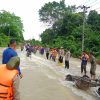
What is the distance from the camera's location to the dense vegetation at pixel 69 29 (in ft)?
152

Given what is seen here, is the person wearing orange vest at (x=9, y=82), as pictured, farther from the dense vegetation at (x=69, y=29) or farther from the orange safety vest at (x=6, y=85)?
the dense vegetation at (x=69, y=29)

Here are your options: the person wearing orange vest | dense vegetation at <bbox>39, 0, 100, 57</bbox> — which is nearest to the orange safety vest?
the person wearing orange vest

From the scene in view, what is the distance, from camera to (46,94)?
1209 cm

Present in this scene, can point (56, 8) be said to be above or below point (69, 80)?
above

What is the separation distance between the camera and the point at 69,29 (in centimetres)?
6350

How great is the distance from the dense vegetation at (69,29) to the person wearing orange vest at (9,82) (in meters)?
34.5

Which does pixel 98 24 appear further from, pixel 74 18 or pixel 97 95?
pixel 97 95

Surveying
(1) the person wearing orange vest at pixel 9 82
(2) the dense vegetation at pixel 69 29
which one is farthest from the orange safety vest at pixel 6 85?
(2) the dense vegetation at pixel 69 29

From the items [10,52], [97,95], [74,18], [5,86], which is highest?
[74,18]

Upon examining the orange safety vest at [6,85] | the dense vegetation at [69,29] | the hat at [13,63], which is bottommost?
the orange safety vest at [6,85]

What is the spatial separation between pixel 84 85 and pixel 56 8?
7403 centimetres

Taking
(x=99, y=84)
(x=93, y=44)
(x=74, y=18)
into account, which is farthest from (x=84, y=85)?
(x=74, y=18)

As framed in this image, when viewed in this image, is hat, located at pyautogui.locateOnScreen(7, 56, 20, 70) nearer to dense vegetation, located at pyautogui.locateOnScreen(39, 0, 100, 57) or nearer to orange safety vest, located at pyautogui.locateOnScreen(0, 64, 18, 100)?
orange safety vest, located at pyautogui.locateOnScreen(0, 64, 18, 100)

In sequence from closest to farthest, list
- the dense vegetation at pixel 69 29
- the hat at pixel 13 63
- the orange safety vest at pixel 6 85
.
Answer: the orange safety vest at pixel 6 85 < the hat at pixel 13 63 < the dense vegetation at pixel 69 29
